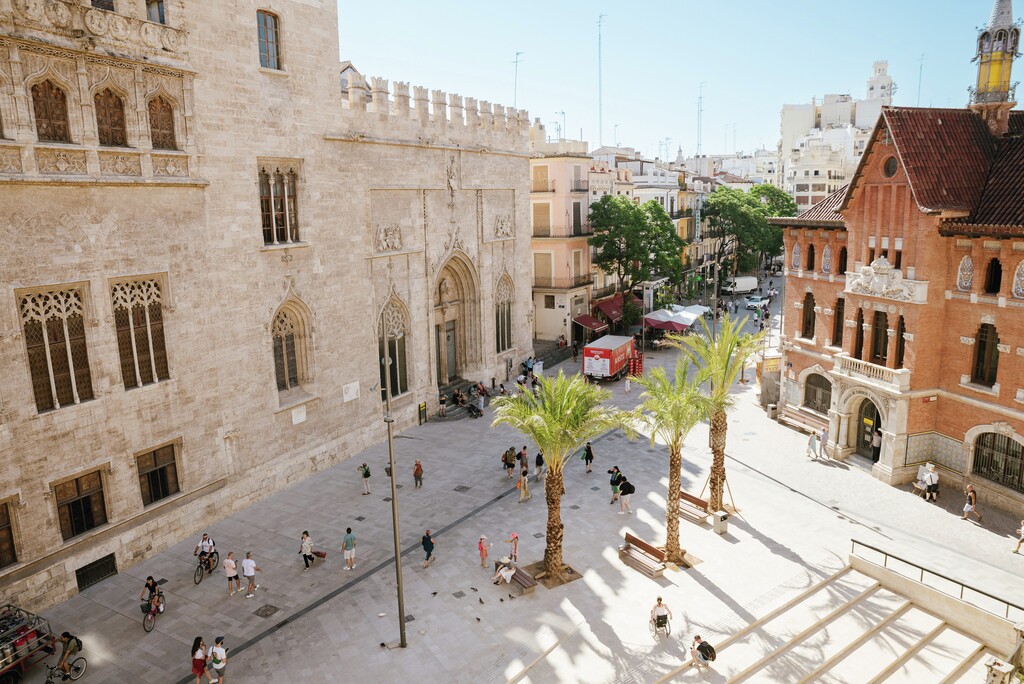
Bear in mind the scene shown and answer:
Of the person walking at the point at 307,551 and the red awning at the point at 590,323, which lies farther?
the red awning at the point at 590,323

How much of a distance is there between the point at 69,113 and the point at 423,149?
16.5 metres

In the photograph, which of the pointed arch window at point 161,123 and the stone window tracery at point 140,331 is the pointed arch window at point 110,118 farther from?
the stone window tracery at point 140,331

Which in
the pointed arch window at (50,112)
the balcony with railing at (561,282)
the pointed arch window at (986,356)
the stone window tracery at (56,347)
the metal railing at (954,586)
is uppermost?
the pointed arch window at (50,112)

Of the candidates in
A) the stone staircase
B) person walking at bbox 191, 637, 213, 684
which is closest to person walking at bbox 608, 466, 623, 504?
the stone staircase

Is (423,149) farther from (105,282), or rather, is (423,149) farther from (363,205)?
(105,282)

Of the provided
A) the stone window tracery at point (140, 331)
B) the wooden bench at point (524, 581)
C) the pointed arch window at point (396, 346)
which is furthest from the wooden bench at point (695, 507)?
the stone window tracery at point (140, 331)

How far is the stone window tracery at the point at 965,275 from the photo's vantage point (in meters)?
26.2

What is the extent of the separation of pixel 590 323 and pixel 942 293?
26.0 m

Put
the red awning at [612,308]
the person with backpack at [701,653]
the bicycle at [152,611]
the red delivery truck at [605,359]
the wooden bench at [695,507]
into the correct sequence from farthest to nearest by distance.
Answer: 1. the red awning at [612,308]
2. the red delivery truck at [605,359]
3. the wooden bench at [695,507]
4. the bicycle at [152,611]
5. the person with backpack at [701,653]

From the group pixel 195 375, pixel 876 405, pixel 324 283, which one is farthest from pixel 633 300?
pixel 195 375

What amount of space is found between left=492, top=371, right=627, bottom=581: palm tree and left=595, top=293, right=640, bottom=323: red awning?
33422mm

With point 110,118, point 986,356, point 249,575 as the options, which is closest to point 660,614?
point 249,575

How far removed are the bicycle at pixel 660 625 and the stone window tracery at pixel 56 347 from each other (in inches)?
687

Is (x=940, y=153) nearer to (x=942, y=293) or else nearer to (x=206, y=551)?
(x=942, y=293)
